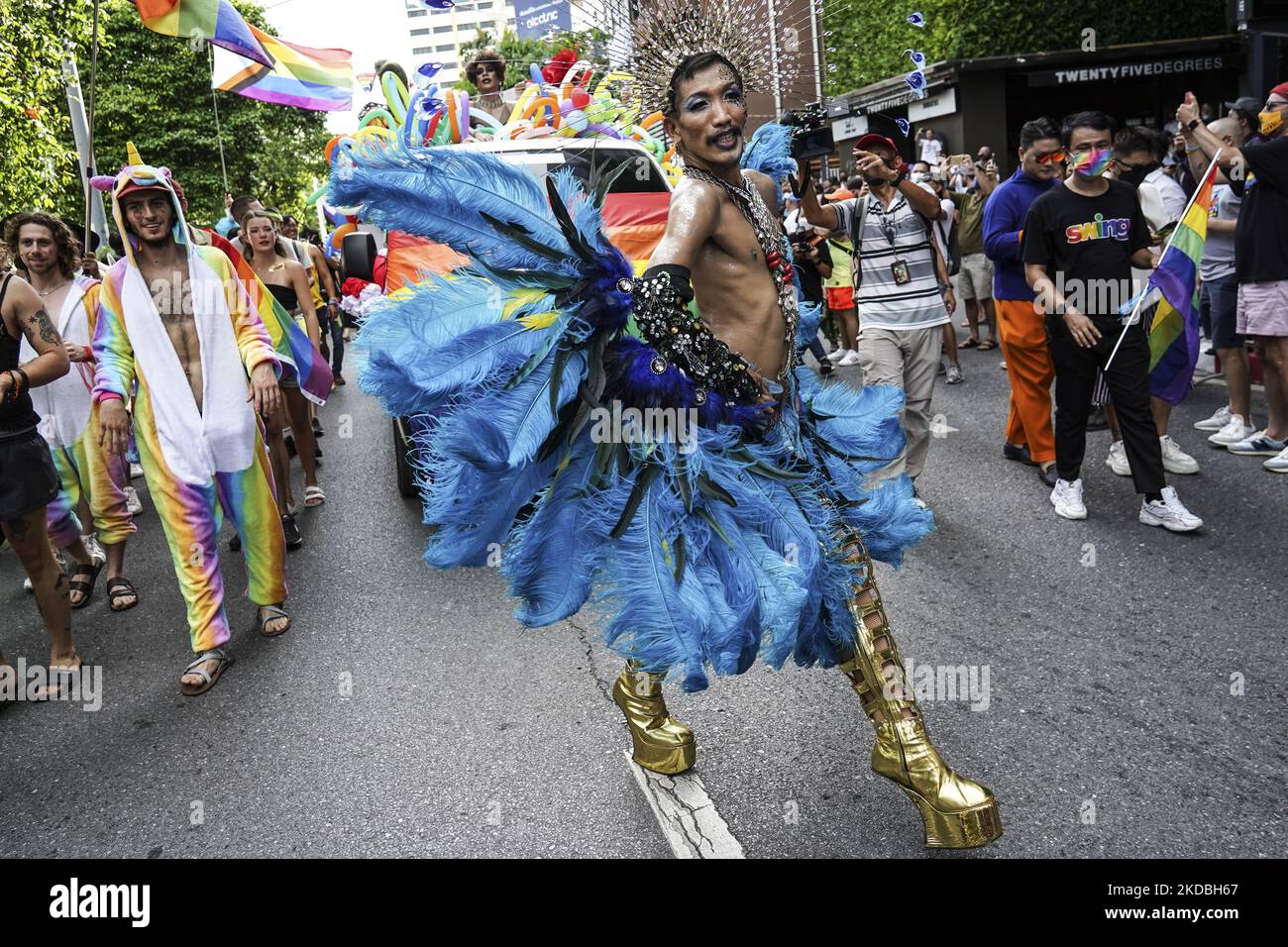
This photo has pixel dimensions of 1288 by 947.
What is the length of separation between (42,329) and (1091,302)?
5058 millimetres

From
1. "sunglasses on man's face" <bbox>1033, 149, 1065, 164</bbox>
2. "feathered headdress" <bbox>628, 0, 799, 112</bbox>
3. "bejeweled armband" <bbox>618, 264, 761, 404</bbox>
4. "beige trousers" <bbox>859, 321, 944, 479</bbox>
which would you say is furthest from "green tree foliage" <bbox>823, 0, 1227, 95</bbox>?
"bejeweled armband" <bbox>618, 264, 761, 404</bbox>

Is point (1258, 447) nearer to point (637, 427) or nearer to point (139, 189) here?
point (637, 427)

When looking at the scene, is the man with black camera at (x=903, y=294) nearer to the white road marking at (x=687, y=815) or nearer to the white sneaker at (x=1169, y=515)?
the white sneaker at (x=1169, y=515)

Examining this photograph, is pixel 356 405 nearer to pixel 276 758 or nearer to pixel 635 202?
pixel 635 202

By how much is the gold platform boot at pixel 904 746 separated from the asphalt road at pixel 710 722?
0.79 ft

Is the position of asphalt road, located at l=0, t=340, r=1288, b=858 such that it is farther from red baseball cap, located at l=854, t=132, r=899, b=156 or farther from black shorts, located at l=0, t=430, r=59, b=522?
red baseball cap, located at l=854, t=132, r=899, b=156

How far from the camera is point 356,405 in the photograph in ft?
38.3

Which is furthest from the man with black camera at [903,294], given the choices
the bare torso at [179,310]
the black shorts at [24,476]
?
the black shorts at [24,476]

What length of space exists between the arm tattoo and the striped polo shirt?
3.98 m

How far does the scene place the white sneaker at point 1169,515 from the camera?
16.8 feet

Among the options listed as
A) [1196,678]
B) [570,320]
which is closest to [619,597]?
[570,320]

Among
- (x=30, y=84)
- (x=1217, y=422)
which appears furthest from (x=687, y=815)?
(x=30, y=84)

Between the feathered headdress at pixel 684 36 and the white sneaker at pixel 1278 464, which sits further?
the white sneaker at pixel 1278 464

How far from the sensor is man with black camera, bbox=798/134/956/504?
573 cm
